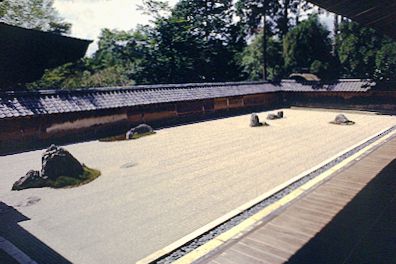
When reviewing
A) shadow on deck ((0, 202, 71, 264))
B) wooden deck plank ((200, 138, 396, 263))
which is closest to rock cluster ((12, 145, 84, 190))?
shadow on deck ((0, 202, 71, 264))

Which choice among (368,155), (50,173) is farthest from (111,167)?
(368,155)

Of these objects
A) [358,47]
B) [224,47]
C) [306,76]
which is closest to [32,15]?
[224,47]

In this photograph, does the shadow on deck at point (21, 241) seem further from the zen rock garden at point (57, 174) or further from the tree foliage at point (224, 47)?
the tree foliage at point (224, 47)

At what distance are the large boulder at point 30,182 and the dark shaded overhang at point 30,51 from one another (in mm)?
7641

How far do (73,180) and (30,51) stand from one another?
8.21 m

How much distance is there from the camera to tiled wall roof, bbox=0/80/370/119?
1659 centimetres

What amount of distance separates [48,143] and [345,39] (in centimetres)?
3069

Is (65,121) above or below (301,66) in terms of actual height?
below

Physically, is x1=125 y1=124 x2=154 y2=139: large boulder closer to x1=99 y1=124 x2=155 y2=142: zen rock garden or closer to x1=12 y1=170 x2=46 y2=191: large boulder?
x1=99 y1=124 x2=155 y2=142: zen rock garden

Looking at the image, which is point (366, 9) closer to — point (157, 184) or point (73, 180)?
point (157, 184)

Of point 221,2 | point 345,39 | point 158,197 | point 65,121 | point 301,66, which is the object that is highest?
point 221,2

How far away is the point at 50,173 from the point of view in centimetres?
1087

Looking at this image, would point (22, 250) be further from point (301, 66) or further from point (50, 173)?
point (301, 66)

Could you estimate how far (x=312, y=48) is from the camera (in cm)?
3612
